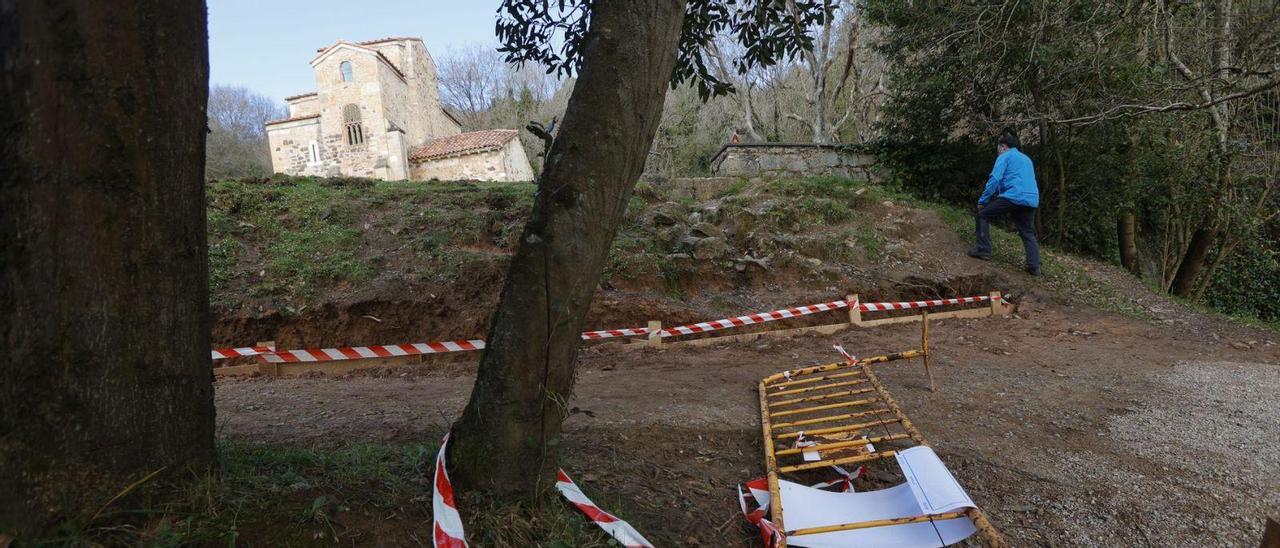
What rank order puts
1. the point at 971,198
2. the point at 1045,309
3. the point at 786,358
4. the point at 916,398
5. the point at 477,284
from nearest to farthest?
1. the point at 916,398
2. the point at 786,358
3. the point at 477,284
4. the point at 1045,309
5. the point at 971,198

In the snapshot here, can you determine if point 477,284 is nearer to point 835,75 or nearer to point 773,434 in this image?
point 773,434

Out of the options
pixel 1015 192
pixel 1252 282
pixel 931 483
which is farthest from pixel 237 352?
pixel 1252 282

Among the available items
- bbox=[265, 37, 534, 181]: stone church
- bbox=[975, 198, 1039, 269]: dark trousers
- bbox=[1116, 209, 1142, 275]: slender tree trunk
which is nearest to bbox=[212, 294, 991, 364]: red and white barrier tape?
bbox=[975, 198, 1039, 269]: dark trousers

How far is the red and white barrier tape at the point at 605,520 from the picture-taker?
2.47 m

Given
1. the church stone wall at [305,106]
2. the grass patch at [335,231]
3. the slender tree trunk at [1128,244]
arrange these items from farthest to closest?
the church stone wall at [305,106]
the slender tree trunk at [1128,244]
the grass patch at [335,231]

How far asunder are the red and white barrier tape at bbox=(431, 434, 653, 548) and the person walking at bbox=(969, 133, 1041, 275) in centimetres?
788

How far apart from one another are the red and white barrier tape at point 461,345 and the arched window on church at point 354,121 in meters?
23.1

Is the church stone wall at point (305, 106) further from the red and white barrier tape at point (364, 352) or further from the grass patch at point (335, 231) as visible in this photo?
the red and white barrier tape at point (364, 352)

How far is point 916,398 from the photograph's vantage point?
195 inches

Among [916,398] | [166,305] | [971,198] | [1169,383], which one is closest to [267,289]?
[166,305]

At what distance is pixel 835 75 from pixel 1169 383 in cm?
2041

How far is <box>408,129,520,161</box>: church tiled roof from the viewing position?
2556 centimetres

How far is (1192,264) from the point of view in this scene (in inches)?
436

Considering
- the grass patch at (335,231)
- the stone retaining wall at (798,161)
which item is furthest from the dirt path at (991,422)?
the stone retaining wall at (798,161)
